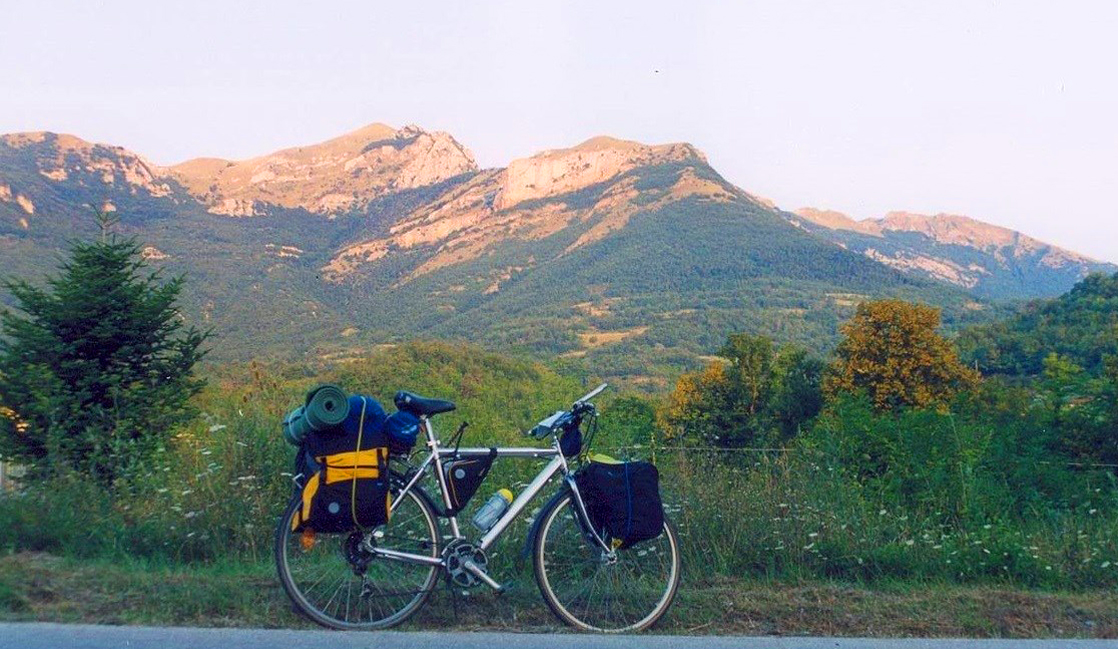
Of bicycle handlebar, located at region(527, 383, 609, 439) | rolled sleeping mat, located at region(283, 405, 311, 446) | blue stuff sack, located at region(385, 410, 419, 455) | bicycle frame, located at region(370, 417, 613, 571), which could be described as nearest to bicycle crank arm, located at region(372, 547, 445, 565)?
bicycle frame, located at region(370, 417, 613, 571)

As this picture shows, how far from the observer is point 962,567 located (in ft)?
19.1

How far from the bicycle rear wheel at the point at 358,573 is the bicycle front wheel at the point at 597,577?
22.5 inches

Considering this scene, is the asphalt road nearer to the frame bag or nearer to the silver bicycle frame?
the silver bicycle frame

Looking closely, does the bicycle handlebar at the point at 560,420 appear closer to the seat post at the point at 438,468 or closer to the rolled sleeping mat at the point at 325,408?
the seat post at the point at 438,468

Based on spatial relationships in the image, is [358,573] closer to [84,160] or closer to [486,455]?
[486,455]

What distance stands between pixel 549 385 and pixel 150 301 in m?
6.56

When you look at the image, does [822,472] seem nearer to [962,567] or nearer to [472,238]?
[962,567]

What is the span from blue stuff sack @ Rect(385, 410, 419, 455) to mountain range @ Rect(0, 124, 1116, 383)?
64223 mm

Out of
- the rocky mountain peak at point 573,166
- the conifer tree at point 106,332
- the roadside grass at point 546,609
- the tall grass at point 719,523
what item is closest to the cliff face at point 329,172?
the rocky mountain peak at point 573,166

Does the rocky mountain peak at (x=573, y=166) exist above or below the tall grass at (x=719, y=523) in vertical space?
above

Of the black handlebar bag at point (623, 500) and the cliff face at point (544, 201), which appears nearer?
the black handlebar bag at point (623, 500)

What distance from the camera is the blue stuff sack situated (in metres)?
4.82

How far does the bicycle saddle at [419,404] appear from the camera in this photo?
4.92 m

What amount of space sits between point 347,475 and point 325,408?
34 centimetres
